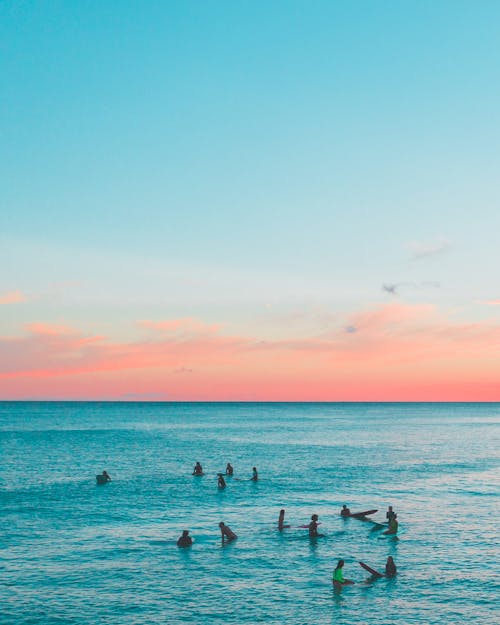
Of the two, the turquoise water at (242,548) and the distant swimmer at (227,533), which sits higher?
the distant swimmer at (227,533)

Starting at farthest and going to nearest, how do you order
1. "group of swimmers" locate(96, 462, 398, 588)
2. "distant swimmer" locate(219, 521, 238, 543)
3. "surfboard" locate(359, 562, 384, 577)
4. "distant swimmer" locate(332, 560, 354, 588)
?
"distant swimmer" locate(219, 521, 238, 543)
"surfboard" locate(359, 562, 384, 577)
"group of swimmers" locate(96, 462, 398, 588)
"distant swimmer" locate(332, 560, 354, 588)

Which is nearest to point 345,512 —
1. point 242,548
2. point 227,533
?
point 227,533

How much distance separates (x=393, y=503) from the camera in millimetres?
55719

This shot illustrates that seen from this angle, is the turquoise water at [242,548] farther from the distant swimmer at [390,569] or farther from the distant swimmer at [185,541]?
the distant swimmer at [185,541]

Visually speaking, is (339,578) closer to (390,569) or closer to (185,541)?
(390,569)

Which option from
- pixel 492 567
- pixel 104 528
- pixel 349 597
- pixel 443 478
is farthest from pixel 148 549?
pixel 443 478

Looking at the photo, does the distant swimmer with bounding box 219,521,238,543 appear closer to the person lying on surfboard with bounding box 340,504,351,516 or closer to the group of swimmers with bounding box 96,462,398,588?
the group of swimmers with bounding box 96,462,398,588

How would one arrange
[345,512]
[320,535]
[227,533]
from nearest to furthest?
1. [227,533]
2. [320,535]
3. [345,512]

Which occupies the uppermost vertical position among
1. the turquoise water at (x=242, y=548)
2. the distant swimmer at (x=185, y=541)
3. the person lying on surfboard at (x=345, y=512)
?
the distant swimmer at (x=185, y=541)

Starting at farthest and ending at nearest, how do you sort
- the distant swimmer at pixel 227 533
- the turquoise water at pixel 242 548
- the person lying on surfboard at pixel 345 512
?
the person lying on surfboard at pixel 345 512 < the distant swimmer at pixel 227 533 < the turquoise water at pixel 242 548

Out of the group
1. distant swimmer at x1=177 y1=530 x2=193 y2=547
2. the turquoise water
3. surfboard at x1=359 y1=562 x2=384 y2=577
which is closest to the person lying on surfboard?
the turquoise water

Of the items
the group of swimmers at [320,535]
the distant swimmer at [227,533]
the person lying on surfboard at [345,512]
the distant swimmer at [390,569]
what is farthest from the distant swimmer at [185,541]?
the person lying on surfboard at [345,512]

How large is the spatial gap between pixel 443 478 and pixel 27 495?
47177mm

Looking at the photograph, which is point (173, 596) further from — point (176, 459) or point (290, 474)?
point (176, 459)
